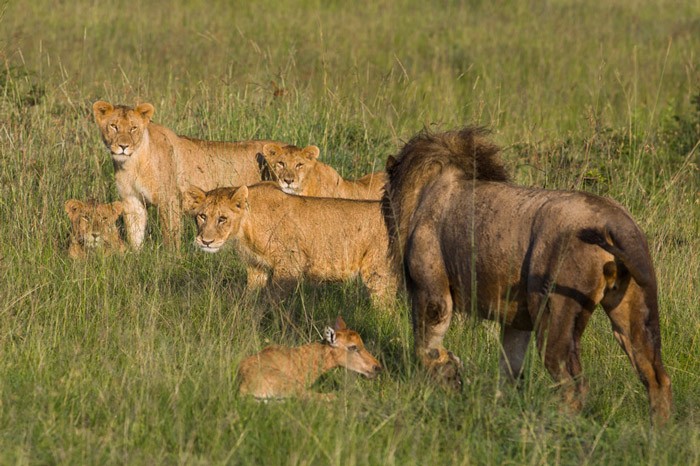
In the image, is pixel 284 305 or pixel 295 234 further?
pixel 295 234

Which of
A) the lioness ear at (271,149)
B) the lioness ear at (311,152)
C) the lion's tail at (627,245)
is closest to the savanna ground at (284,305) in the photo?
the lion's tail at (627,245)

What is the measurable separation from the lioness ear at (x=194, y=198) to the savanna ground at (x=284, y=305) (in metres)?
0.36

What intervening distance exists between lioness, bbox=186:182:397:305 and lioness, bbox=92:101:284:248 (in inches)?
50.3

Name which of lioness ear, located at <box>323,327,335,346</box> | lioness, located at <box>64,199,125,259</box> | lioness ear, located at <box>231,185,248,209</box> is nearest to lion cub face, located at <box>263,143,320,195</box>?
lioness, located at <box>64,199,125,259</box>

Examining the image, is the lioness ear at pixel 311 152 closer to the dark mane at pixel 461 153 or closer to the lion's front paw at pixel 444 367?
the dark mane at pixel 461 153

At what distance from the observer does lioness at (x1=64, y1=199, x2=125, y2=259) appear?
8.09m

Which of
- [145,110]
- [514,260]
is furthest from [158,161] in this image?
[514,260]

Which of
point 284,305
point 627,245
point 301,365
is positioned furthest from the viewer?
point 284,305

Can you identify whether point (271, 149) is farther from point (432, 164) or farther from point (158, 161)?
point (432, 164)

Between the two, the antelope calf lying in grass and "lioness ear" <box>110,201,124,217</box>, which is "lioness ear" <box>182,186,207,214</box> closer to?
"lioness ear" <box>110,201,124,217</box>

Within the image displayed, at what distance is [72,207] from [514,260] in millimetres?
4267

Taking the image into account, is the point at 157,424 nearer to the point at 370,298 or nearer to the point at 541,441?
the point at 541,441

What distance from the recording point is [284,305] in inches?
304

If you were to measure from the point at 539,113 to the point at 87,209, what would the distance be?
215 inches
